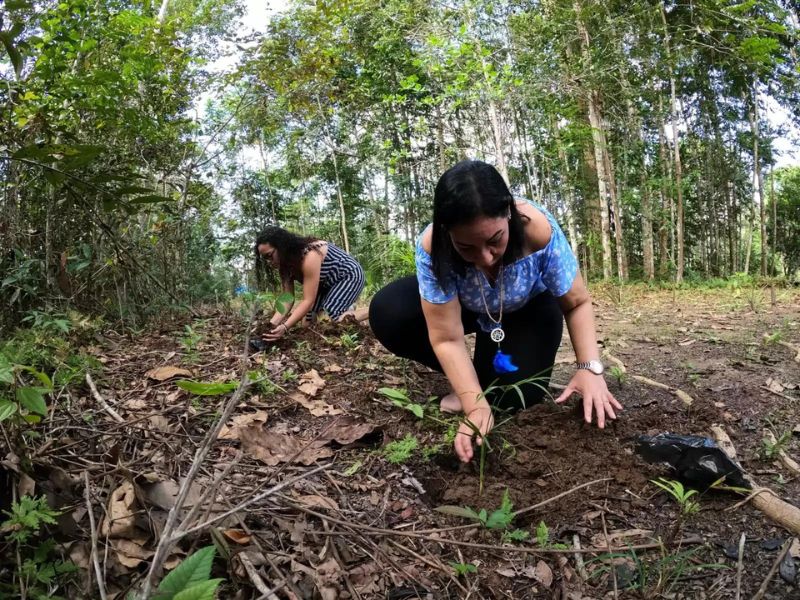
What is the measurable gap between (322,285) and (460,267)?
2779mm

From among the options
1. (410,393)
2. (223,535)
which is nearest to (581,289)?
(410,393)

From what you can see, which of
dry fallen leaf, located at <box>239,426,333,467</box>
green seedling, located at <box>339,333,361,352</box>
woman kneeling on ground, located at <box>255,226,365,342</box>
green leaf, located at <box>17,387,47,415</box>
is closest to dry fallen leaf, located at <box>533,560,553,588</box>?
dry fallen leaf, located at <box>239,426,333,467</box>

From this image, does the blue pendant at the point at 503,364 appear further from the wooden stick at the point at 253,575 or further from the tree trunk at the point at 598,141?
the tree trunk at the point at 598,141

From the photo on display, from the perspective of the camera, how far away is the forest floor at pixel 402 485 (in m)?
1.27

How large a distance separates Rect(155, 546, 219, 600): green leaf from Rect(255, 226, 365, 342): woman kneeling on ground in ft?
11.2

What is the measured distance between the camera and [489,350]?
103 inches

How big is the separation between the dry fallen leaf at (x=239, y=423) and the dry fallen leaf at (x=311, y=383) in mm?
300

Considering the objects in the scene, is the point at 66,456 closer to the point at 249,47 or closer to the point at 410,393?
the point at 410,393

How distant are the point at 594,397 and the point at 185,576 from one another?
1744mm

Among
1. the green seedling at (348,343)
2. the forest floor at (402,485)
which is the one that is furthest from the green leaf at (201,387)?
the green seedling at (348,343)

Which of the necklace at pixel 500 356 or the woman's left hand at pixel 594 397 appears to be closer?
the woman's left hand at pixel 594 397

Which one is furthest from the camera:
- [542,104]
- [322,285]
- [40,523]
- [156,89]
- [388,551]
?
[542,104]

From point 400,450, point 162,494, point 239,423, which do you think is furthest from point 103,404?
point 400,450

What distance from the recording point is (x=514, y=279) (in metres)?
2.27
